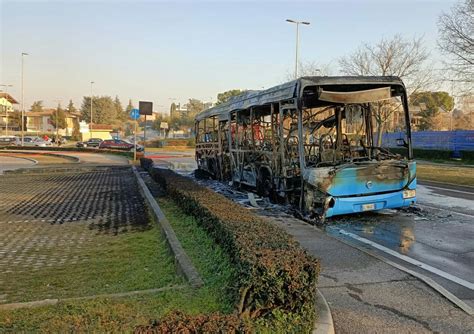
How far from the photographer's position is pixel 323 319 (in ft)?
13.4

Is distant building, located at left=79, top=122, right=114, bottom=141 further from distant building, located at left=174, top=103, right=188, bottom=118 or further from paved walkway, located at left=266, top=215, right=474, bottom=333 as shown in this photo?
paved walkway, located at left=266, top=215, right=474, bottom=333

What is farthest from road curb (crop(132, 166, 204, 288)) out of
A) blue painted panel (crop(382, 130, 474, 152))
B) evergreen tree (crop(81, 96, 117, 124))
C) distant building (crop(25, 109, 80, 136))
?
evergreen tree (crop(81, 96, 117, 124))

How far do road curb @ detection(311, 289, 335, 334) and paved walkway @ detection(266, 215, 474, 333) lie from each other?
0.14m

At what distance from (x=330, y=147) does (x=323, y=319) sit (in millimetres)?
6533

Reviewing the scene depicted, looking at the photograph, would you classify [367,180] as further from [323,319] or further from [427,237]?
[323,319]

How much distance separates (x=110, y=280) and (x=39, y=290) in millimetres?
836

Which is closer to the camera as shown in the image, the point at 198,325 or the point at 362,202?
the point at 198,325

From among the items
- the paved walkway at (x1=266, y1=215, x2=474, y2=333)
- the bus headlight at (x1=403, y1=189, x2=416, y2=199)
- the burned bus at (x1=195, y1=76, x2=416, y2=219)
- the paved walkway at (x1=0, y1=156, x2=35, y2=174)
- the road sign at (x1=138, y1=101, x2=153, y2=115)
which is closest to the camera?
the paved walkway at (x1=266, y1=215, x2=474, y2=333)

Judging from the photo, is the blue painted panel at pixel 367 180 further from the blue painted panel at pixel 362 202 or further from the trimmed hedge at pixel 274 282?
the trimmed hedge at pixel 274 282

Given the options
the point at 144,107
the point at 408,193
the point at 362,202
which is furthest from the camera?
the point at 144,107

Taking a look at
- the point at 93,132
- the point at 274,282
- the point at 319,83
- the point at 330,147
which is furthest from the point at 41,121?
the point at 274,282

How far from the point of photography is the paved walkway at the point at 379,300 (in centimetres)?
421

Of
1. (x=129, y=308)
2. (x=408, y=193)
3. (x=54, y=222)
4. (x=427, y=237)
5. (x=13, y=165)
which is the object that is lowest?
(x=54, y=222)

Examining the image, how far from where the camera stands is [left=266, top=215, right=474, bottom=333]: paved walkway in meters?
4.21
